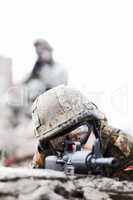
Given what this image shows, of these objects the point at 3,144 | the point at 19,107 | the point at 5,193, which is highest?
the point at 5,193

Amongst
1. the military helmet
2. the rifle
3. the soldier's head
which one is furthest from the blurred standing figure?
the rifle

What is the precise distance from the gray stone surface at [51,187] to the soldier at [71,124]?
1056 millimetres

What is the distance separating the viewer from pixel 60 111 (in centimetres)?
429

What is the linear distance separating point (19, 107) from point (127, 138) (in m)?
5.58

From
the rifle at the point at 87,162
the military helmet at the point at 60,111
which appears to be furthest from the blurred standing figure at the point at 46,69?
the rifle at the point at 87,162

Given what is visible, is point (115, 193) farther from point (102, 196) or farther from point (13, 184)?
point (13, 184)

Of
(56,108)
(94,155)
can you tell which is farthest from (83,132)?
(94,155)

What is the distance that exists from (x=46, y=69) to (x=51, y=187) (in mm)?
6309

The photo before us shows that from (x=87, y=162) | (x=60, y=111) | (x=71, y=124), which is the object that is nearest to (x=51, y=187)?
(x=87, y=162)

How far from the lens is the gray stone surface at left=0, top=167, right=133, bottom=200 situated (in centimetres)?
246

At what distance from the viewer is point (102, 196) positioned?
2.72m

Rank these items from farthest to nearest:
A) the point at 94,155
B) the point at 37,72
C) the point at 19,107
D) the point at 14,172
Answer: the point at 19,107
the point at 37,72
the point at 94,155
the point at 14,172

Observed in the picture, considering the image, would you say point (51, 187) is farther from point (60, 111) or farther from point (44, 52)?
point (44, 52)

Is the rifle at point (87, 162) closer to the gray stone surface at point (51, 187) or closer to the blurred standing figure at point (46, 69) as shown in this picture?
the gray stone surface at point (51, 187)
